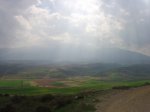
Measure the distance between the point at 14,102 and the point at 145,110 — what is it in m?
15.1

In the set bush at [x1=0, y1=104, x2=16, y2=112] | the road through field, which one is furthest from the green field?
bush at [x1=0, y1=104, x2=16, y2=112]

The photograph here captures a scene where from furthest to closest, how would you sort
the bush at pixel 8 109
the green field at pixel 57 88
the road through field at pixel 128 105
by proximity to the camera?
the green field at pixel 57 88 < the bush at pixel 8 109 < the road through field at pixel 128 105

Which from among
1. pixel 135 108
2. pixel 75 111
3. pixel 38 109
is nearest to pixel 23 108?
pixel 38 109

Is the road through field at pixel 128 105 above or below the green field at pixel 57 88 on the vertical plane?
above

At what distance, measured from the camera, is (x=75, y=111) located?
2058 cm

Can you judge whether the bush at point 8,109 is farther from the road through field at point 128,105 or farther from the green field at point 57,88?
the green field at point 57,88

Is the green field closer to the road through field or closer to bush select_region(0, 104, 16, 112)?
the road through field

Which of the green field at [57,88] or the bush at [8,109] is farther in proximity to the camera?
the green field at [57,88]

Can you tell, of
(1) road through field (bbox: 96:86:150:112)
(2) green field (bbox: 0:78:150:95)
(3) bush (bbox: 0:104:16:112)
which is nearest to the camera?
(1) road through field (bbox: 96:86:150:112)

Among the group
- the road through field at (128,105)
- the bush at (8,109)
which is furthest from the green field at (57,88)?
the bush at (8,109)

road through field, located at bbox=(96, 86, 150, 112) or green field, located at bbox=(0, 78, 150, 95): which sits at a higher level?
road through field, located at bbox=(96, 86, 150, 112)

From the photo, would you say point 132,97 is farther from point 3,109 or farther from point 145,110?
point 3,109

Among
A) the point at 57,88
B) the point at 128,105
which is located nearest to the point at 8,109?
the point at 128,105

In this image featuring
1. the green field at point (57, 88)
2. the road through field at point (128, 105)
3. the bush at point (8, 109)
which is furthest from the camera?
the green field at point (57, 88)
